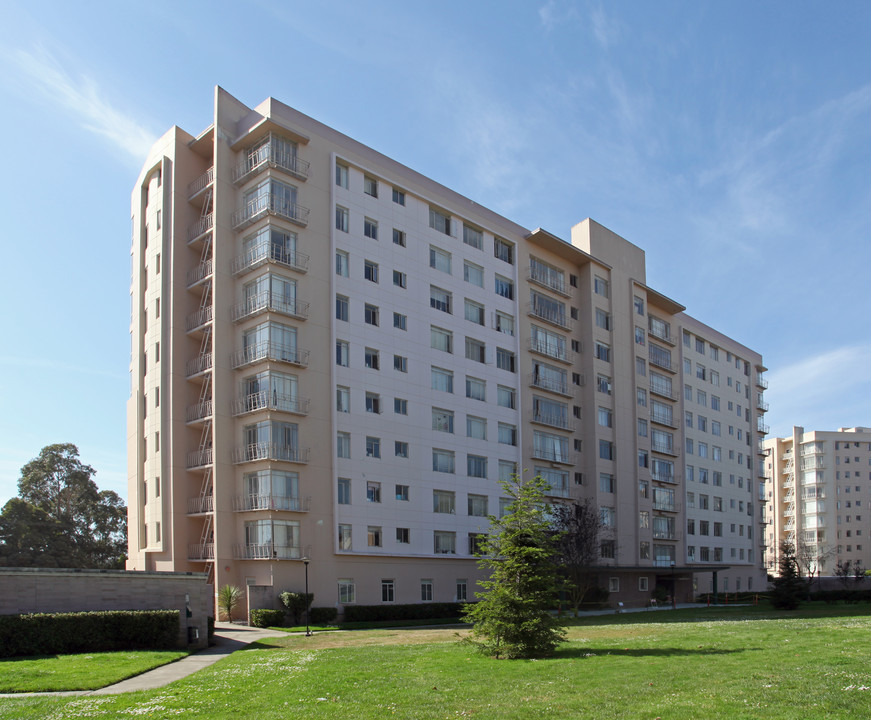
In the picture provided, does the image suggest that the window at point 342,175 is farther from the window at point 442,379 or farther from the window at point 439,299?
the window at point 442,379

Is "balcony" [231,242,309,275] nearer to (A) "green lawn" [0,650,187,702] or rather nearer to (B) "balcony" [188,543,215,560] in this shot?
(B) "balcony" [188,543,215,560]

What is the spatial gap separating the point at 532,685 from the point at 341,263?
34.6 metres

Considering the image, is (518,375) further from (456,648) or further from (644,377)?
(456,648)

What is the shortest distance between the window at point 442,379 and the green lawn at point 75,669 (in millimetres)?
29378

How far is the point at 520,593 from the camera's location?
23.0m

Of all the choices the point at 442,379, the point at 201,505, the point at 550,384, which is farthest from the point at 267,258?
the point at 550,384

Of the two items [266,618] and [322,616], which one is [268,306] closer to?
[266,618]

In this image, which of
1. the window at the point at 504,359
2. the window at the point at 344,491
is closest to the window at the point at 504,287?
the window at the point at 504,359

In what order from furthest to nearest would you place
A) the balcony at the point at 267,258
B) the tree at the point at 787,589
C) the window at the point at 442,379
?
the tree at the point at 787,589 → the window at the point at 442,379 → the balcony at the point at 267,258

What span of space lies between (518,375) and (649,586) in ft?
75.2

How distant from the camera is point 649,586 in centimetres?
6675

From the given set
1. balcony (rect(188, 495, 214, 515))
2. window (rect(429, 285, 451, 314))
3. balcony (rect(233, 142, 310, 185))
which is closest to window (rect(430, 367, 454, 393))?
window (rect(429, 285, 451, 314))

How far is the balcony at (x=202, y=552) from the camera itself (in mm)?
43719

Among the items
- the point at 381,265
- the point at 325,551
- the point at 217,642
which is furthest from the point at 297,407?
the point at 217,642
